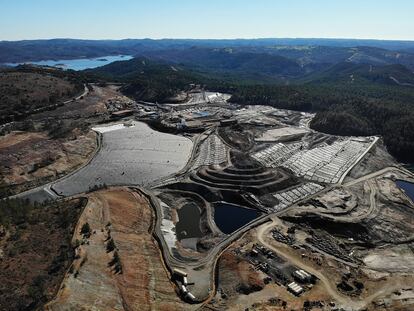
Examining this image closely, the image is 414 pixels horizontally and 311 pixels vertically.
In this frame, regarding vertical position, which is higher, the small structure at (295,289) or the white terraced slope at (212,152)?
the white terraced slope at (212,152)

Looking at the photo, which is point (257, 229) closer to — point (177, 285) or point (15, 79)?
point (177, 285)

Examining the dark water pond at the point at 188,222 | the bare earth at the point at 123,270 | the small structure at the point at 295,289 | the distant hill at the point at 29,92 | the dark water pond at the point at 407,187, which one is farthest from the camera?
the distant hill at the point at 29,92

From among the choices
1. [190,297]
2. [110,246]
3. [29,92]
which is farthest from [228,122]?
[190,297]

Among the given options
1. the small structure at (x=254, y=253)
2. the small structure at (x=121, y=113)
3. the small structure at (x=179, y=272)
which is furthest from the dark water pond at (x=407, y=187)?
the small structure at (x=121, y=113)

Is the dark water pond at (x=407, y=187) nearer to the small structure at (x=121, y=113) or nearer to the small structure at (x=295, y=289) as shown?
the small structure at (x=295, y=289)

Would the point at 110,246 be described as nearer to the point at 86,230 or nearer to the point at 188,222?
the point at 86,230

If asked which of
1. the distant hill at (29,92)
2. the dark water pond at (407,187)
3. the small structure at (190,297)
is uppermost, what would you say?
the distant hill at (29,92)

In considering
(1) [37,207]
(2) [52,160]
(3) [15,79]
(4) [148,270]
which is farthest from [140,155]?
(3) [15,79]
